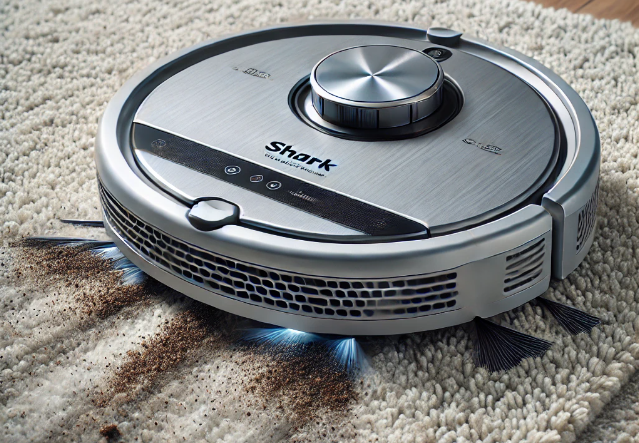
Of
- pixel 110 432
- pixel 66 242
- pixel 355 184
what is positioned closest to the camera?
pixel 110 432

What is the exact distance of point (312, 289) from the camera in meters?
0.82

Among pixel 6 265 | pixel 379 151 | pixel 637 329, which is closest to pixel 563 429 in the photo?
pixel 637 329

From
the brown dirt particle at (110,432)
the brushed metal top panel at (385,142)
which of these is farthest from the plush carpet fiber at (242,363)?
the brushed metal top panel at (385,142)

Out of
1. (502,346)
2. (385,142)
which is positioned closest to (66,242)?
(385,142)

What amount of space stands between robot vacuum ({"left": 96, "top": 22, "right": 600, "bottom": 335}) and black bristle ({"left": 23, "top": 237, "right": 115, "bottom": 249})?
0.15ft

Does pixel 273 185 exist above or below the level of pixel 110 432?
above

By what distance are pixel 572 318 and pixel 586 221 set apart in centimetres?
12

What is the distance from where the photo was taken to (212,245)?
2.72 ft

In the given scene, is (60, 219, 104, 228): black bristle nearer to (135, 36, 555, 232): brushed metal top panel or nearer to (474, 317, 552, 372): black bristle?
(135, 36, 555, 232): brushed metal top panel

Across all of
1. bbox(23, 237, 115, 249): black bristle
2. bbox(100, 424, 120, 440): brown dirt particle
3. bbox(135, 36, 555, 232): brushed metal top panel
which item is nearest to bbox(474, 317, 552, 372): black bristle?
bbox(135, 36, 555, 232): brushed metal top panel

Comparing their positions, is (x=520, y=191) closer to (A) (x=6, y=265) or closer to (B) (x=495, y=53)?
(B) (x=495, y=53)

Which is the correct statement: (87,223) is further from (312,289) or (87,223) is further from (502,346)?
(502,346)

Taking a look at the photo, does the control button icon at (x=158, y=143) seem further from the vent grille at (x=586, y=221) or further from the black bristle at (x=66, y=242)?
the vent grille at (x=586, y=221)

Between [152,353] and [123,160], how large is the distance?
0.80 ft
